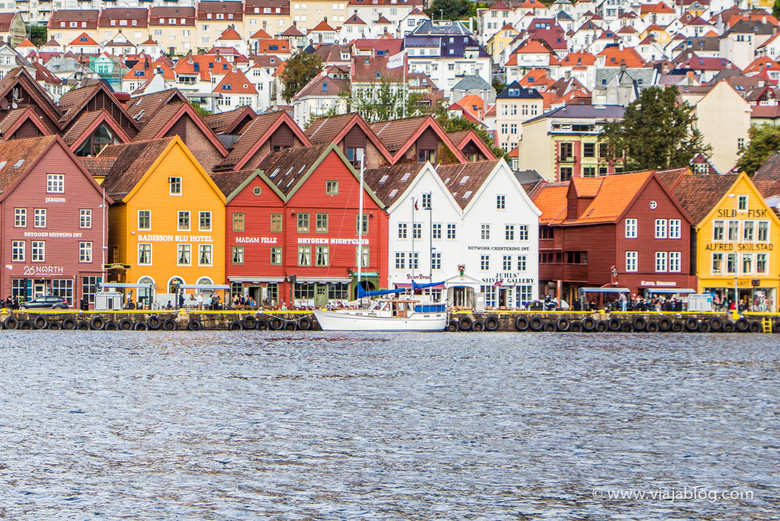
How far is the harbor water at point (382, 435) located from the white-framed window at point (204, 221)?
24770 millimetres

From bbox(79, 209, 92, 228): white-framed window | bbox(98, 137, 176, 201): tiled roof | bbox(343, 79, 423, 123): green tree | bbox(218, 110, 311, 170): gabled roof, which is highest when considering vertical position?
bbox(343, 79, 423, 123): green tree

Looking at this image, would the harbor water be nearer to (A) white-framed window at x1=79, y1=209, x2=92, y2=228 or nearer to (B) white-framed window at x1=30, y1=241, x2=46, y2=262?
(B) white-framed window at x1=30, y1=241, x2=46, y2=262

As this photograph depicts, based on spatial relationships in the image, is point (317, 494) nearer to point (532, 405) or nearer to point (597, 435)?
point (597, 435)

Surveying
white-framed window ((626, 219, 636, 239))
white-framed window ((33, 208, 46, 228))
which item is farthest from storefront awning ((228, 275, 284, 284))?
white-framed window ((626, 219, 636, 239))

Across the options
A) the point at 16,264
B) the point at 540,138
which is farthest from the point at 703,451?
the point at 540,138

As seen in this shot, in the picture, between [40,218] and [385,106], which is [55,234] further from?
[385,106]

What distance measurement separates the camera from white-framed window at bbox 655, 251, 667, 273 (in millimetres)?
97625

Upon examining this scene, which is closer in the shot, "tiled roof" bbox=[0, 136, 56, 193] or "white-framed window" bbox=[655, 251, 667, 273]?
"tiled roof" bbox=[0, 136, 56, 193]

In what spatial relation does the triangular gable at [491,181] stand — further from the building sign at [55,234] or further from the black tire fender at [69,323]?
the black tire fender at [69,323]

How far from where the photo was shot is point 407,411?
44.2m

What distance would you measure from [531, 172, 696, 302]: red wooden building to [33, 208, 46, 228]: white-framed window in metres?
35.4

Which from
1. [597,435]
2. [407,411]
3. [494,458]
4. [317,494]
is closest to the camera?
[317,494]

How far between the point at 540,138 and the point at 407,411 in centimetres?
11619

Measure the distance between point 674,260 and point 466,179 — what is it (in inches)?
614
